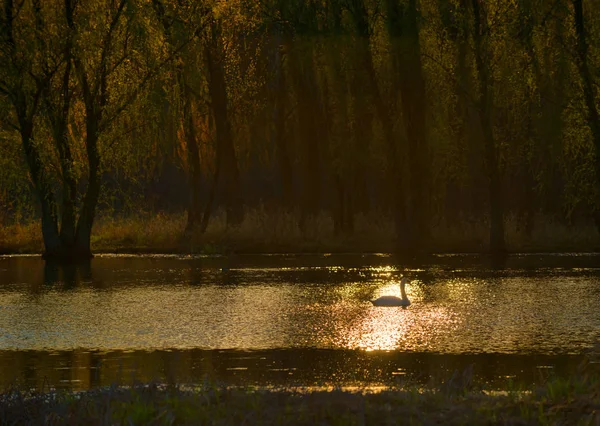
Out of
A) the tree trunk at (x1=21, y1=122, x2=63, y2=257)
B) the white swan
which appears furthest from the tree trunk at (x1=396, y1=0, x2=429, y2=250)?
the white swan

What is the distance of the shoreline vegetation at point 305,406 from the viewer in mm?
8156

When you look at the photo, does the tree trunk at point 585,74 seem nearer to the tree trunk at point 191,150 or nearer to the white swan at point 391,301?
the tree trunk at point 191,150

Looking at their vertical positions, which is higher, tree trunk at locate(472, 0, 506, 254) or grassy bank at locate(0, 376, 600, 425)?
tree trunk at locate(472, 0, 506, 254)

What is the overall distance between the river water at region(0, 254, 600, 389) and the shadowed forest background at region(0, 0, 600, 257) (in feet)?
21.4

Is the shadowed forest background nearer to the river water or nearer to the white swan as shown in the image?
the river water

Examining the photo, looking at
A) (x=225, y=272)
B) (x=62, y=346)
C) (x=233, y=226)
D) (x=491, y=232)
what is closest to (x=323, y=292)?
(x=225, y=272)

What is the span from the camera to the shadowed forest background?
112 feet

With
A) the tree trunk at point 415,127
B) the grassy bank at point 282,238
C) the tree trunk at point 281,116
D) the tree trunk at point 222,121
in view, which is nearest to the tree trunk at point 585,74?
the grassy bank at point 282,238

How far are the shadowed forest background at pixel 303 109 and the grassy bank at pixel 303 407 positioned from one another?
82.6 feet

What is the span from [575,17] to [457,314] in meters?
20.1

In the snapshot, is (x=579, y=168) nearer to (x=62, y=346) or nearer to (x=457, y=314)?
(x=457, y=314)

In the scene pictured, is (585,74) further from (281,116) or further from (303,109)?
(281,116)

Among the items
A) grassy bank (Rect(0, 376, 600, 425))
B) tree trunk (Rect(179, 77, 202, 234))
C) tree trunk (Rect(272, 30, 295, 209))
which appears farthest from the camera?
tree trunk (Rect(272, 30, 295, 209))

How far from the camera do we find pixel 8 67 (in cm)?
3247
